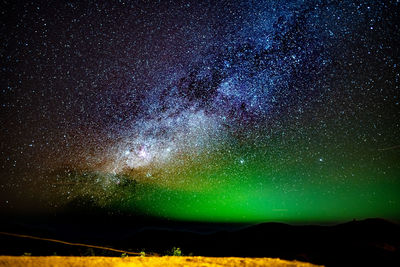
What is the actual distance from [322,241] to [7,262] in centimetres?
3061

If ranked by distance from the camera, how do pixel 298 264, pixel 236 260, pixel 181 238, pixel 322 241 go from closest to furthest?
pixel 298 264 < pixel 236 260 < pixel 322 241 < pixel 181 238

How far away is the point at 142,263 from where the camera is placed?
287 inches

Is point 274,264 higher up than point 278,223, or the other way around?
point 274,264

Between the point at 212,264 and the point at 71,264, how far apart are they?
4.88 metres

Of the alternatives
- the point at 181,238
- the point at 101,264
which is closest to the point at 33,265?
the point at 101,264

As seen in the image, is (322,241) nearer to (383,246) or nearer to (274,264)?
(383,246)

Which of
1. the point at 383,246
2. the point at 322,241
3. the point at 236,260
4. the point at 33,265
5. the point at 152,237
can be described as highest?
the point at 33,265

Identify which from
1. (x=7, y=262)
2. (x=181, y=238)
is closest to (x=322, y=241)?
(x=7, y=262)

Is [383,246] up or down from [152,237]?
up

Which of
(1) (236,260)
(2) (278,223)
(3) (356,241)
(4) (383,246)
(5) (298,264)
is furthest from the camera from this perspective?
(2) (278,223)

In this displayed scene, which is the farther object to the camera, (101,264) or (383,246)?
(383,246)

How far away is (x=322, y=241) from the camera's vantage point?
25625 mm

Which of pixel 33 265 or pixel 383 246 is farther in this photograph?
pixel 383 246

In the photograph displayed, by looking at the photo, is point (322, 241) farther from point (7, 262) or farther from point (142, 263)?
point (7, 262)
